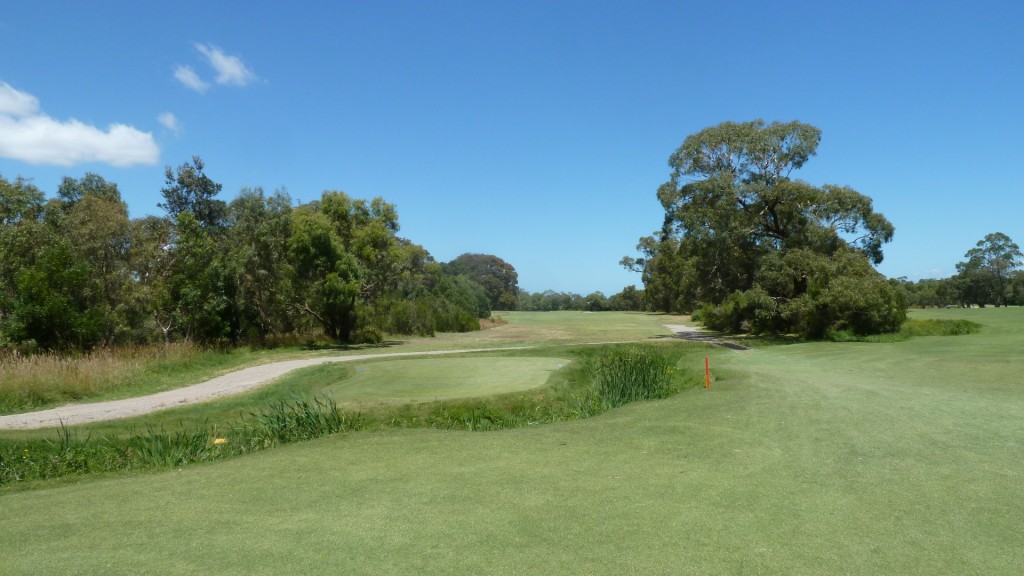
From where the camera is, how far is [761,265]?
30.6 meters

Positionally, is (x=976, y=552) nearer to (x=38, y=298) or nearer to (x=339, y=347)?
(x=38, y=298)

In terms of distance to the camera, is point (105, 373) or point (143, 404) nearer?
point (143, 404)

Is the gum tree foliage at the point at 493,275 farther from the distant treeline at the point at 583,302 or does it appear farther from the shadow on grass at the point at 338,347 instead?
the shadow on grass at the point at 338,347

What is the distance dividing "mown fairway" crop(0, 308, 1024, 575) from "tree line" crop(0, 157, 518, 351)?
792 inches

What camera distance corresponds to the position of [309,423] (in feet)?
35.7

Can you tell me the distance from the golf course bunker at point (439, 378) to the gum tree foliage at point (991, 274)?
182 ft

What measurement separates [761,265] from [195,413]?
2557cm

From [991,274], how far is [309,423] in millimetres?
68090

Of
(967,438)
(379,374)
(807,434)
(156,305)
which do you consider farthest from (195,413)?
(156,305)

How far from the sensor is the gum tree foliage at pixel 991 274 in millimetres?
57812

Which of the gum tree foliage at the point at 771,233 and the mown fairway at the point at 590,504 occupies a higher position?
Answer: the gum tree foliage at the point at 771,233

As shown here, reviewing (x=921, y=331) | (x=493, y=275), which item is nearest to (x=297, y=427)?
(x=921, y=331)

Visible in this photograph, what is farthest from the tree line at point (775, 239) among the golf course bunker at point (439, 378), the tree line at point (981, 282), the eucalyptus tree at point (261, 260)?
the tree line at point (981, 282)

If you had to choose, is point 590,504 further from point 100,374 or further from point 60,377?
point 100,374
